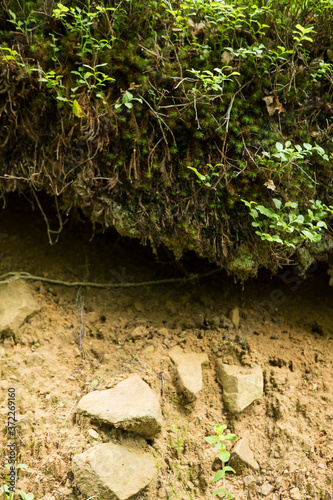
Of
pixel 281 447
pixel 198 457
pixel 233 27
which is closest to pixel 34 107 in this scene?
pixel 233 27

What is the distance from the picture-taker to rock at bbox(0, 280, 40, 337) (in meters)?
2.46

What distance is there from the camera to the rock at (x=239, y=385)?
237cm

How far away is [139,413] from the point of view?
2.09 meters

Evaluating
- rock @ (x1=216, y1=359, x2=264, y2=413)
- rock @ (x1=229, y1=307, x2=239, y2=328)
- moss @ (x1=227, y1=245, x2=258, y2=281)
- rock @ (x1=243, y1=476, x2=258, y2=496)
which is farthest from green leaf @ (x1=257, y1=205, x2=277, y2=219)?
rock @ (x1=243, y1=476, x2=258, y2=496)

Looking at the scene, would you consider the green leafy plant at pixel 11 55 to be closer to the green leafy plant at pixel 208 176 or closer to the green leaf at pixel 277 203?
the green leafy plant at pixel 208 176

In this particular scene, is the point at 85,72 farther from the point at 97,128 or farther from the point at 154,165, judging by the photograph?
the point at 154,165

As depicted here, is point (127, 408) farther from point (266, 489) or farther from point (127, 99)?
point (127, 99)

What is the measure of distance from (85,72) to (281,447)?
2541mm

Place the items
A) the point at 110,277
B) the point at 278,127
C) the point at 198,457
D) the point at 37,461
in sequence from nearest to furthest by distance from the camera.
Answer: the point at 37,461 → the point at 198,457 → the point at 278,127 → the point at 110,277

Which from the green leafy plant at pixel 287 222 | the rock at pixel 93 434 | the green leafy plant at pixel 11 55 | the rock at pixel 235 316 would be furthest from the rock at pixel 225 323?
the green leafy plant at pixel 11 55

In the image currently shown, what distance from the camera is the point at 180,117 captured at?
7.40ft

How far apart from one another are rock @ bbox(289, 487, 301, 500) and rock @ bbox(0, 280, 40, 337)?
192cm

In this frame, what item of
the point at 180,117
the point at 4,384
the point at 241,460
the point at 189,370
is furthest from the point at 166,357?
the point at 180,117

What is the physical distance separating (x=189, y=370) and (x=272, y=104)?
1780 mm
